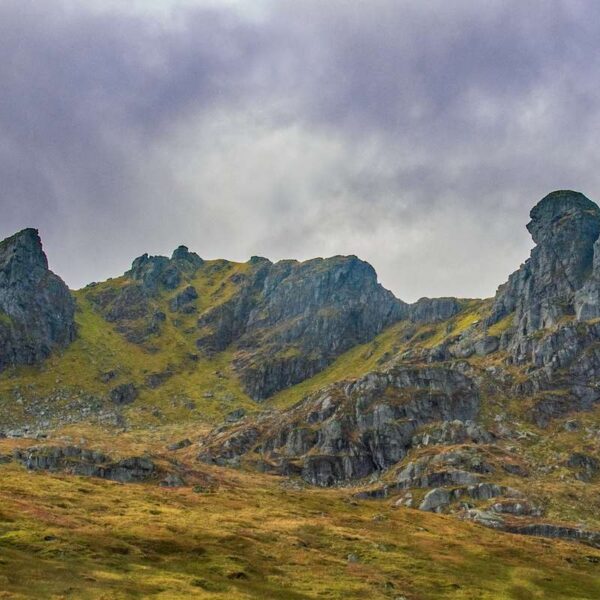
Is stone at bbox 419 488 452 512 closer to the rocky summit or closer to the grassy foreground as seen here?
the rocky summit

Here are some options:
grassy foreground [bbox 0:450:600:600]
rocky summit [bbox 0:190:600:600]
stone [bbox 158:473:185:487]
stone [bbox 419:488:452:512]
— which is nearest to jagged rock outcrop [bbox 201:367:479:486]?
rocky summit [bbox 0:190:600:600]

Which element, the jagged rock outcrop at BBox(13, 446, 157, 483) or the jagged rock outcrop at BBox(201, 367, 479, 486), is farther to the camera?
the jagged rock outcrop at BBox(201, 367, 479, 486)

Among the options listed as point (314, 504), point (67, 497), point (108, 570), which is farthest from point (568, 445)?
point (108, 570)

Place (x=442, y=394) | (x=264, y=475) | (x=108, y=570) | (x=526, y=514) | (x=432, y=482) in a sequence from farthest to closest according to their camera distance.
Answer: (x=442, y=394) < (x=264, y=475) < (x=432, y=482) < (x=526, y=514) < (x=108, y=570)

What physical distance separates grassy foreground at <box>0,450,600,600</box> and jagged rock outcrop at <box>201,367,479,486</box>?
49.4m

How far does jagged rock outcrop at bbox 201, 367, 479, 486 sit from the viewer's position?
570 ft

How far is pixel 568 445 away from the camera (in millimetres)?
169625

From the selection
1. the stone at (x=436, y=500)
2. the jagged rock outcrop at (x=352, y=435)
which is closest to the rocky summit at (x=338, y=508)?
the stone at (x=436, y=500)

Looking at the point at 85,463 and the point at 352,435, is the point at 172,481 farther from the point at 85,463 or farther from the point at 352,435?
the point at 352,435

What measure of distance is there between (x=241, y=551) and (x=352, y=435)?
371 feet

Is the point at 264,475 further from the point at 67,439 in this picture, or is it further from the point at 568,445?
the point at 568,445

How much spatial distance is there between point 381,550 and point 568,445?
110m

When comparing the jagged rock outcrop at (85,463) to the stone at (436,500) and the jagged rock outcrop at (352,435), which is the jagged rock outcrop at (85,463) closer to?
the jagged rock outcrop at (352,435)

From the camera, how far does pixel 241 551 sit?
71750mm
